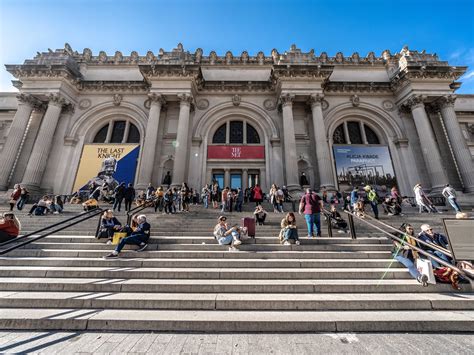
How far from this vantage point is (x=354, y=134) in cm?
1781

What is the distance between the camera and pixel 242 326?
3.12 m

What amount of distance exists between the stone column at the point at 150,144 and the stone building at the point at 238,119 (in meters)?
0.07

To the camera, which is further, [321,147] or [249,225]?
[321,147]

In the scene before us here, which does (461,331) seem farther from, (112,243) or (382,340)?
(112,243)

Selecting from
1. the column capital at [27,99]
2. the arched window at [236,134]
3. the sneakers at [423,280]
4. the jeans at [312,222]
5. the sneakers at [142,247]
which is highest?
the column capital at [27,99]

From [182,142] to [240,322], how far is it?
13481mm

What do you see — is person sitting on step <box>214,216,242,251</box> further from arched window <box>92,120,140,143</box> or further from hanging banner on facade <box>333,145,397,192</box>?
arched window <box>92,120,140,143</box>

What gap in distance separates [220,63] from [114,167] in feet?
43.2

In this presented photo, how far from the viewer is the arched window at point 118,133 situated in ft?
57.7

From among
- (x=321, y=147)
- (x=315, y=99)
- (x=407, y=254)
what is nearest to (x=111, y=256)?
(x=407, y=254)

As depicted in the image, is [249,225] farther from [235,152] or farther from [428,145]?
[428,145]

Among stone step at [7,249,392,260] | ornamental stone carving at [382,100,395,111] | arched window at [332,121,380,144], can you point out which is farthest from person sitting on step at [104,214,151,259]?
ornamental stone carving at [382,100,395,111]

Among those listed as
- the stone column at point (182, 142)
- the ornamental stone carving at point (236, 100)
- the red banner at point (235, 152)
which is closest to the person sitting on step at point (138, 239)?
the stone column at point (182, 142)

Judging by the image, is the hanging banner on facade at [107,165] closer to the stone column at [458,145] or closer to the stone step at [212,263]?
the stone step at [212,263]
